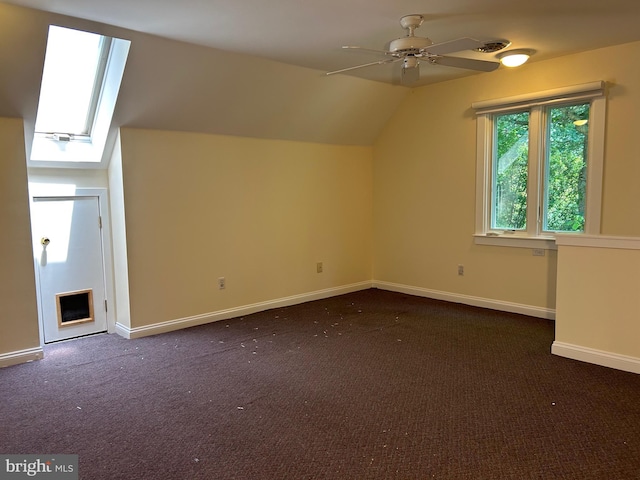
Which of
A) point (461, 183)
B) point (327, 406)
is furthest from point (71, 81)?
point (461, 183)

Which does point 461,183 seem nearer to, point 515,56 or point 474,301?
point 474,301

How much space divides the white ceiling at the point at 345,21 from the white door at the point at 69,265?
1727 mm

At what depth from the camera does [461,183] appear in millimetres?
5141

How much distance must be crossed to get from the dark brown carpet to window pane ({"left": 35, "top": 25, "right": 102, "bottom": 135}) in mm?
1901

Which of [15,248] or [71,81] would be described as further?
[71,81]

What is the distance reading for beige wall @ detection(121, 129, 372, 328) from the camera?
4.18 m

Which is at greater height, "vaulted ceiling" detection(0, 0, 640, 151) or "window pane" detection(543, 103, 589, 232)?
"vaulted ceiling" detection(0, 0, 640, 151)

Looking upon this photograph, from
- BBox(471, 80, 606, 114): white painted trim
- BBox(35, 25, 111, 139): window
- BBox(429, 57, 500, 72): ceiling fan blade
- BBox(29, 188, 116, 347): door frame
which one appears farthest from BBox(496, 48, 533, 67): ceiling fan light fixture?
BBox(29, 188, 116, 347): door frame

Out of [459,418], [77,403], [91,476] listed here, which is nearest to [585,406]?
[459,418]

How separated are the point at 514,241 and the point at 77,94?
4.26 metres

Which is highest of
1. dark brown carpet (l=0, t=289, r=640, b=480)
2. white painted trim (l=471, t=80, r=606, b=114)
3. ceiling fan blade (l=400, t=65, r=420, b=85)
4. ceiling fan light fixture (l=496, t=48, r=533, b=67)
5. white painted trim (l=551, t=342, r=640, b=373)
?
ceiling fan light fixture (l=496, t=48, r=533, b=67)

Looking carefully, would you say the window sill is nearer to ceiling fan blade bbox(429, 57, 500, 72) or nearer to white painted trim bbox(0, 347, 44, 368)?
ceiling fan blade bbox(429, 57, 500, 72)

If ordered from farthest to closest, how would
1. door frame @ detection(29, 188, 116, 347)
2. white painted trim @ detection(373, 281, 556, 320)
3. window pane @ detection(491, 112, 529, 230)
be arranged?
1. window pane @ detection(491, 112, 529, 230)
2. white painted trim @ detection(373, 281, 556, 320)
3. door frame @ detection(29, 188, 116, 347)

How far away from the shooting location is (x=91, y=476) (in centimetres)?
216
